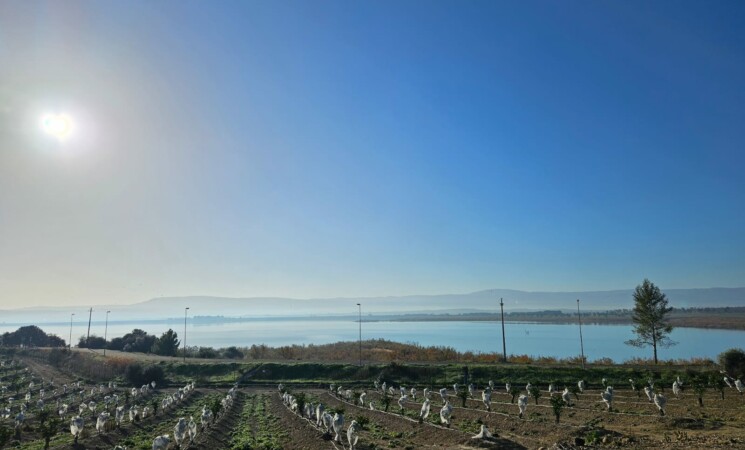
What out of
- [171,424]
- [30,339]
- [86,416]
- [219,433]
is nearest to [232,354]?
[86,416]

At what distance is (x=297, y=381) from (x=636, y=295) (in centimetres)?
3599

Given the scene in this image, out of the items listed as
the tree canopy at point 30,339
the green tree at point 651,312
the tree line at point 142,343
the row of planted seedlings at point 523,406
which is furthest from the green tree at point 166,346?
the green tree at point 651,312

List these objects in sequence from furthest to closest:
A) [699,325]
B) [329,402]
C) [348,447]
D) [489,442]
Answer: [699,325]
[329,402]
[348,447]
[489,442]

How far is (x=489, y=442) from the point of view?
700 inches

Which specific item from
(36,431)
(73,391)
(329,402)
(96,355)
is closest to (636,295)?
(329,402)

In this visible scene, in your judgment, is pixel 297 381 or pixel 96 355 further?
pixel 96 355

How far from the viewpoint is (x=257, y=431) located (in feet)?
86.8

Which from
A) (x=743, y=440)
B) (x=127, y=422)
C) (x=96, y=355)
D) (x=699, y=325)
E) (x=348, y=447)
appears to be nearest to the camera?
(x=743, y=440)

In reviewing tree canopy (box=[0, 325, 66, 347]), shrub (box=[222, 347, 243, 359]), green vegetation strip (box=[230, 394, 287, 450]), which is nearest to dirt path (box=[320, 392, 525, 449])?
green vegetation strip (box=[230, 394, 287, 450])

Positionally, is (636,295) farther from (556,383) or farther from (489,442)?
(489,442)

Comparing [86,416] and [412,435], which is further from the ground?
[412,435]

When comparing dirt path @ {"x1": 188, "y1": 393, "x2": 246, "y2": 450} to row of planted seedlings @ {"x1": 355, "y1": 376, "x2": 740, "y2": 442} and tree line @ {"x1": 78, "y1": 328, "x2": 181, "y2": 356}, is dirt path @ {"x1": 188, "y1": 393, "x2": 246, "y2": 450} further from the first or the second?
tree line @ {"x1": 78, "y1": 328, "x2": 181, "y2": 356}

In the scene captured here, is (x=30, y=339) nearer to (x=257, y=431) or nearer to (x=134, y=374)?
(x=134, y=374)

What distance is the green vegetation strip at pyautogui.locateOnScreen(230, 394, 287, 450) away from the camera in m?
22.1
